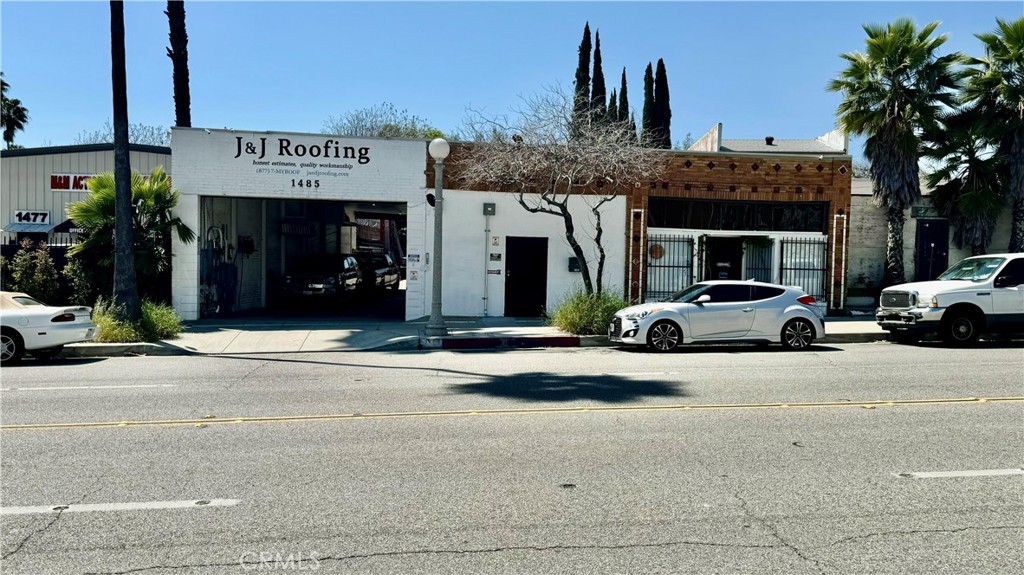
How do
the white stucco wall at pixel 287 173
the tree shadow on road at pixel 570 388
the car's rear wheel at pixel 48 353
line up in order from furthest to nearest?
the white stucco wall at pixel 287 173 < the car's rear wheel at pixel 48 353 < the tree shadow on road at pixel 570 388

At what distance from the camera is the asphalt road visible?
14.7 feet

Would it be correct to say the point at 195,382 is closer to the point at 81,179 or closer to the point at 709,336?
the point at 709,336

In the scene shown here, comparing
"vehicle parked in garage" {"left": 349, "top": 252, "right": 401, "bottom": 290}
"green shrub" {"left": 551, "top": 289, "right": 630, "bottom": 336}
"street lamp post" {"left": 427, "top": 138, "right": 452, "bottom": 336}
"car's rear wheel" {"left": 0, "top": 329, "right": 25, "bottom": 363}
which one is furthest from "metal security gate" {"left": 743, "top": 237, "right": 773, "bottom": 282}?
Result: "car's rear wheel" {"left": 0, "top": 329, "right": 25, "bottom": 363}

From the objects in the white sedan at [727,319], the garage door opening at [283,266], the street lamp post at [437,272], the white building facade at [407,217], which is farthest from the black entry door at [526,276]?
the white sedan at [727,319]

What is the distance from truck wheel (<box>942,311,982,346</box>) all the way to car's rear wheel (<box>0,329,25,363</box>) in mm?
16647

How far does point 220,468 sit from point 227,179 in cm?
1468

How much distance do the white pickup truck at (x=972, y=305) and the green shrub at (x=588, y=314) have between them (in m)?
5.78

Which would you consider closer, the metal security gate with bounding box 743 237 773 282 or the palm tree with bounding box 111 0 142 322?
the palm tree with bounding box 111 0 142 322

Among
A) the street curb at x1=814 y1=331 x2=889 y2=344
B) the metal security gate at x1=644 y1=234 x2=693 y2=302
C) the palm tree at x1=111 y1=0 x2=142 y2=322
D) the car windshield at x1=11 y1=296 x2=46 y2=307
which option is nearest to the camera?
the car windshield at x1=11 y1=296 x2=46 y2=307

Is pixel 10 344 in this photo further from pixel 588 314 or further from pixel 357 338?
pixel 588 314

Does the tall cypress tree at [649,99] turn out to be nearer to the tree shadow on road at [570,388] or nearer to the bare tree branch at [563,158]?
the bare tree branch at [563,158]

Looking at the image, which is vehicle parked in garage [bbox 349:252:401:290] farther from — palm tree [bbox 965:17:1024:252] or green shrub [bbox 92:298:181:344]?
palm tree [bbox 965:17:1024:252]

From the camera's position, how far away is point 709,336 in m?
14.5

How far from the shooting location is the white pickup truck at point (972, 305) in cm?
1467
